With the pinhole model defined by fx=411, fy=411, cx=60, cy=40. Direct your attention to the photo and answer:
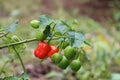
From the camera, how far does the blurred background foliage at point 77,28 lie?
2943mm

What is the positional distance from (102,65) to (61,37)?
162cm

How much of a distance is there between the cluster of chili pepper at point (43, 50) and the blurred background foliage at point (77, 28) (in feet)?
0.48

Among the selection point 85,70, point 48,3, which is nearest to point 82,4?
point 48,3

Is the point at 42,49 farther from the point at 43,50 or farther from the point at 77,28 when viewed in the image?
the point at 77,28

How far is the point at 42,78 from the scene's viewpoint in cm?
338

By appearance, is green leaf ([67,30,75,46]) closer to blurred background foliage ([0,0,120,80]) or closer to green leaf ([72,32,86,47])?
green leaf ([72,32,86,47])

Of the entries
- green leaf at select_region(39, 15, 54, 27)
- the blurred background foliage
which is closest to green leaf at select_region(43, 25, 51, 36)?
green leaf at select_region(39, 15, 54, 27)

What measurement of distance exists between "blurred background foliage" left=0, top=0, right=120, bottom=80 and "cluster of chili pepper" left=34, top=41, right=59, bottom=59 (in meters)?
0.15

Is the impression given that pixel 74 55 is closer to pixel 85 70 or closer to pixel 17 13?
pixel 85 70

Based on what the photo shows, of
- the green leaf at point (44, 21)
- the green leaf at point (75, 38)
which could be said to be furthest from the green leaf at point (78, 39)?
the green leaf at point (44, 21)

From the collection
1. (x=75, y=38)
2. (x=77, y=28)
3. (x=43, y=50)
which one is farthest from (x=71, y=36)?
(x=77, y=28)

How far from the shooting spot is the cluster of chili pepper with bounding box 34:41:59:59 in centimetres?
146

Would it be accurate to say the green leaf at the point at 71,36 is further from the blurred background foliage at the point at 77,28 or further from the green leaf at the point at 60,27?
the blurred background foliage at the point at 77,28

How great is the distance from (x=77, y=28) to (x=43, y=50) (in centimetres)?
277
